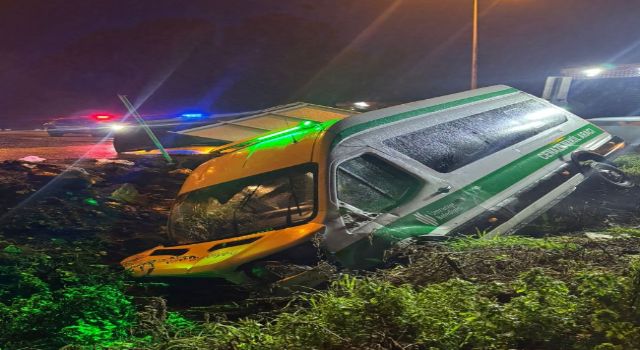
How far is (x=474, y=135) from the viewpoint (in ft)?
18.3

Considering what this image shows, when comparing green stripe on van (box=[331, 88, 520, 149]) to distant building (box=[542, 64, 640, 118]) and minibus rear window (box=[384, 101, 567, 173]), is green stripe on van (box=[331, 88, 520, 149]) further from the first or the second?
distant building (box=[542, 64, 640, 118])

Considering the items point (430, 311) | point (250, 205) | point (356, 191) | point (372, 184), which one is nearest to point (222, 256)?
point (250, 205)

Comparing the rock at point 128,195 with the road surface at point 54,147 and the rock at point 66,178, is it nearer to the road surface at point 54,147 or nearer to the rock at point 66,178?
the rock at point 66,178

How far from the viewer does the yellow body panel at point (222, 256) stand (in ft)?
13.0

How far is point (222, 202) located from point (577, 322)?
10.3 feet

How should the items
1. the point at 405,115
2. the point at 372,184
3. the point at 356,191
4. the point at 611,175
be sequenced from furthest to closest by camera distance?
the point at 611,175 < the point at 405,115 < the point at 372,184 < the point at 356,191

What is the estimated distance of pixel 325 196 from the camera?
4.24 metres

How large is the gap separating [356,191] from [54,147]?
10.8 metres

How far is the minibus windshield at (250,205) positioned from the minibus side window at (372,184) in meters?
0.26

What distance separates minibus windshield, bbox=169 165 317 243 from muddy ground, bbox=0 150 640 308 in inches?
25.4

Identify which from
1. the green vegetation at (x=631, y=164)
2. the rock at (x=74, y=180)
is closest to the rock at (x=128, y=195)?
the rock at (x=74, y=180)

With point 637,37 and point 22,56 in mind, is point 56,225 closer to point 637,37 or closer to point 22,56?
point 22,56

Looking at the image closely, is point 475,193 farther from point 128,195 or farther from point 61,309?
point 128,195

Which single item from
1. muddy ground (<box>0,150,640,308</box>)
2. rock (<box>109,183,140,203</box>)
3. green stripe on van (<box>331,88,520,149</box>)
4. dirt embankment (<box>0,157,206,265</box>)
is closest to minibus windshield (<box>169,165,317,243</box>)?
green stripe on van (<box>331,88,520,149</box>)
